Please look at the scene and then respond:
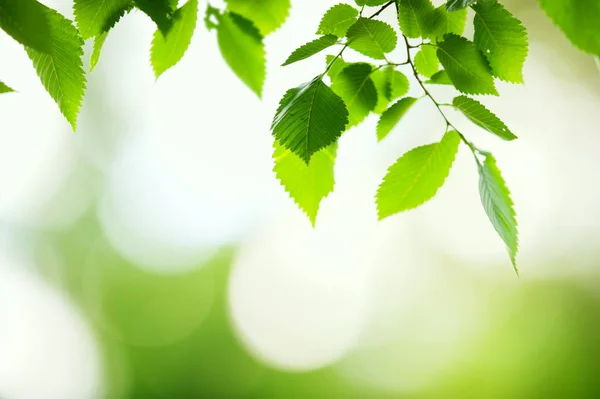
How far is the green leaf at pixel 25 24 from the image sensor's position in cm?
29

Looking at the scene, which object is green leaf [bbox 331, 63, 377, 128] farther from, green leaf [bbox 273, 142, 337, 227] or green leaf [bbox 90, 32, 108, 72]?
green leaf [bbox 90, 32, 108, 72]

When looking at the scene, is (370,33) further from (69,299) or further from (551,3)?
(69,299)

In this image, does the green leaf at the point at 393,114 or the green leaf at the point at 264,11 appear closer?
the green leaf at the point at 264,11

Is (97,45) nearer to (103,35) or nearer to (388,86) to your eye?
(103,35)

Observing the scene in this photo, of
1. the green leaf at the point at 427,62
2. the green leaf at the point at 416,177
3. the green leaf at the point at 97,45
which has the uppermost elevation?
the green leaf at the point at 97,45

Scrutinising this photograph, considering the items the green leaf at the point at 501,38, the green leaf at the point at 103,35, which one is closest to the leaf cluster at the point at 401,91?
the green leaf at the point at 501,38

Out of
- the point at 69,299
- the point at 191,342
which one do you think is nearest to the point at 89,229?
the point at 69,299

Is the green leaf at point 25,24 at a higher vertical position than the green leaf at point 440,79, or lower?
higher

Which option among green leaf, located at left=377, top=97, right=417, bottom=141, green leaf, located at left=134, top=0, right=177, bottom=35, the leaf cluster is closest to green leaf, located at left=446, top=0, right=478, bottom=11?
the leaf cluster

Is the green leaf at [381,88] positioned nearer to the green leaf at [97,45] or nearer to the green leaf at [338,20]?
the green leaf at [338,20]

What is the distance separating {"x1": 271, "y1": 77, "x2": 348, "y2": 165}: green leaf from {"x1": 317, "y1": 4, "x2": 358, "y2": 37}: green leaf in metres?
0.08

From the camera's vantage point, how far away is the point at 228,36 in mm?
365

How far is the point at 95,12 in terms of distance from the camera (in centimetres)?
34

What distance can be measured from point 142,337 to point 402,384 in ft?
11.2
